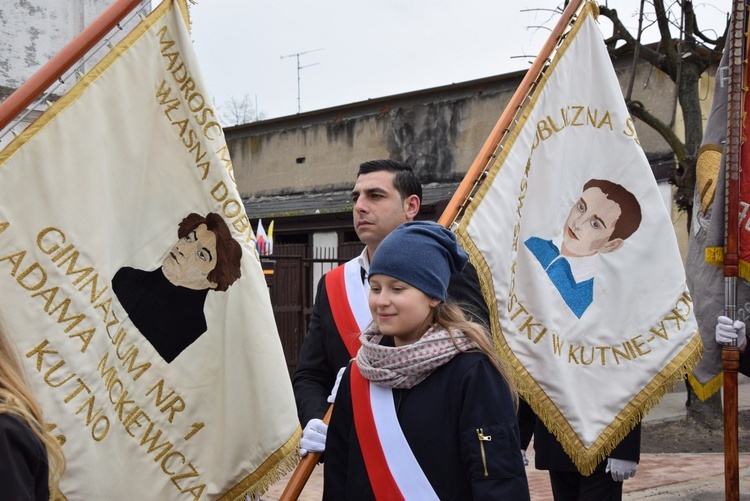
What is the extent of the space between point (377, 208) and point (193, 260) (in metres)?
0.87

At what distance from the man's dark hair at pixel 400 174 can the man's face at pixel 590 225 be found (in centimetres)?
88

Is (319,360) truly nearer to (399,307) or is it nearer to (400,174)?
(400,174)

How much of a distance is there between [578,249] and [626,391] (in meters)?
0.73

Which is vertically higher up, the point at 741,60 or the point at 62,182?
the point at 741,60

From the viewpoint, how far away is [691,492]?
656 cm

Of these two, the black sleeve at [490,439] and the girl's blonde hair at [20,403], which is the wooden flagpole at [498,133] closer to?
the black sleeve at [490,439]

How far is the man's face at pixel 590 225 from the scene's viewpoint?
14.3 ft

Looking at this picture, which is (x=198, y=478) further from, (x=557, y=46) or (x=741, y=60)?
(x=741, y=60)

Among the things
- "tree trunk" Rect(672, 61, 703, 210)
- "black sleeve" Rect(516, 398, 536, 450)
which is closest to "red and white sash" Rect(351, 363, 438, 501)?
"black sleeve" Rect(516, 398, 536, 450)

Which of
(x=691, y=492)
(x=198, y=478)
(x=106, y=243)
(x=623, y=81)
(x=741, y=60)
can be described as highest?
(x=623, y=81)

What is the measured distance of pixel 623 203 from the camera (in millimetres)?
4473

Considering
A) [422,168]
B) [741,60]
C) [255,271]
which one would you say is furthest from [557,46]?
[422,168]

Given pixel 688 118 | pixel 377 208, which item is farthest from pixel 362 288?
pixel 688 118

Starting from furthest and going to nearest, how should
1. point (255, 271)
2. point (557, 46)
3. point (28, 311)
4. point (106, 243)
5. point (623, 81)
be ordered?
point (623, 81) → point (557, 46) → point (255, 271) → point (106, 243) → point (28, 311)
